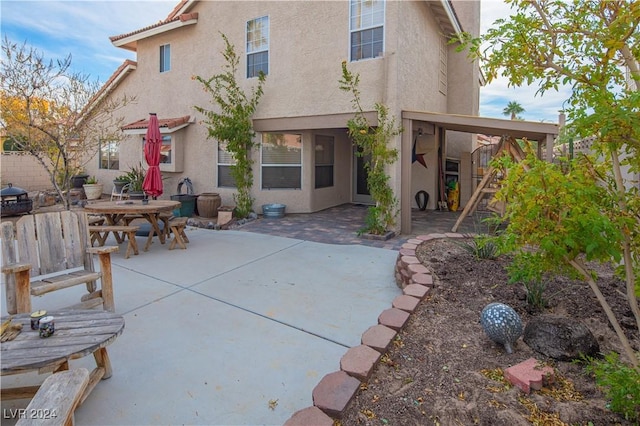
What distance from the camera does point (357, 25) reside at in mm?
9383

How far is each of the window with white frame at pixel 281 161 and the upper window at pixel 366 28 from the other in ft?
11.3

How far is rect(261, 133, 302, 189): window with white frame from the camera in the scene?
38.4 ft

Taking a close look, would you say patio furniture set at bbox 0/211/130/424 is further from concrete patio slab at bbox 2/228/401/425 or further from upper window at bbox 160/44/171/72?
upper window at bbox 160/44/171/72

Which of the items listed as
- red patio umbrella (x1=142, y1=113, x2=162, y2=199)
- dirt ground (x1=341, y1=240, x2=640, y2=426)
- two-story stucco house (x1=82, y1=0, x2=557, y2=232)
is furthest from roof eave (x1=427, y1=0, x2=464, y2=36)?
dirt ground (x1=341, y1=240, x2=640, y2=426)

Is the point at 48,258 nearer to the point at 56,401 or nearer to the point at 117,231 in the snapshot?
the point at 117,231

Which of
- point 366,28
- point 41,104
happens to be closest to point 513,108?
point 366,28

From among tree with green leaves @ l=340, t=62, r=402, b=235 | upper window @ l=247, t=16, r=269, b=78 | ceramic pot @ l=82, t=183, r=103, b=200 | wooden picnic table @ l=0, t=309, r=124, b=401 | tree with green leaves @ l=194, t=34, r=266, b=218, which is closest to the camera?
wooden picnic table @ l=0, t=309, r=124, b=401

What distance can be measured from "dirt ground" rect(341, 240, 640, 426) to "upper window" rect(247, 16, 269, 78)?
9117 mm

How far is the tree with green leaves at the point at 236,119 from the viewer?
428 inches

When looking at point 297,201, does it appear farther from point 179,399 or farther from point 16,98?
point 179,399

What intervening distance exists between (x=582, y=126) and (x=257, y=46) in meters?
10.8

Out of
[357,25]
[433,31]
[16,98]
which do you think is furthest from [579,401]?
[433,31]

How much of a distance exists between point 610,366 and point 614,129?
1510 mm

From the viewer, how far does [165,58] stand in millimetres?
13742
